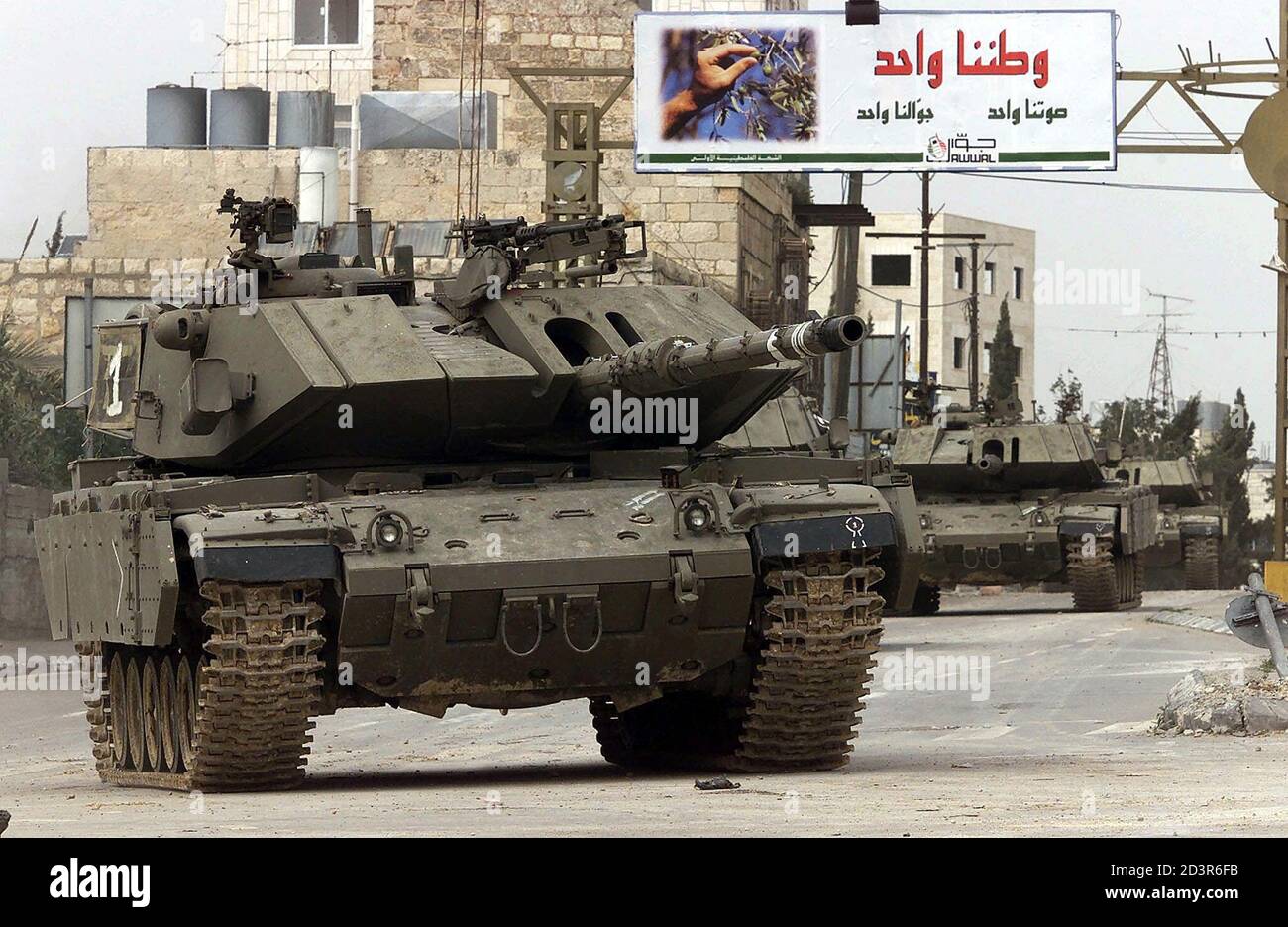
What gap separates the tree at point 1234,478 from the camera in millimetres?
67125

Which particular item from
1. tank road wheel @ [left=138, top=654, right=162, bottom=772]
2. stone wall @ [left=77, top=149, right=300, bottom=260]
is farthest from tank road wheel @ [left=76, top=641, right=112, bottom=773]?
stone wall @ [left=77, top=149, right=300, bottom=260]

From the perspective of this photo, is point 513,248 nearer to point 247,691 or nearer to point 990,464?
point 247,691

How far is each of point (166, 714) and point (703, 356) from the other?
393cm

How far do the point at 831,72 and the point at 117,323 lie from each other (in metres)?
15.6

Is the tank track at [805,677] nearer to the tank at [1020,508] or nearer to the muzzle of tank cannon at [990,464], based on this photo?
the tank at [1020,508]

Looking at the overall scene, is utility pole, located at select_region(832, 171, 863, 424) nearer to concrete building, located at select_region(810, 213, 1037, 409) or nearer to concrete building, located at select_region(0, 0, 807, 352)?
concrete building, located at select_region(0, 0, 807, 352)

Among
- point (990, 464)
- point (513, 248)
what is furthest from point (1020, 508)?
point (513, 248)

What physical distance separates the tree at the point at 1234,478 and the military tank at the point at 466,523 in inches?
1950

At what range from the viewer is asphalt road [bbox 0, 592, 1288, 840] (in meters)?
10.3

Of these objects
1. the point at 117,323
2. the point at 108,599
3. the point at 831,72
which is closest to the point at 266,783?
the point at 108,599

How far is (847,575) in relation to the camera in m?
Answer: 13.6

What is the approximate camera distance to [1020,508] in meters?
34.5

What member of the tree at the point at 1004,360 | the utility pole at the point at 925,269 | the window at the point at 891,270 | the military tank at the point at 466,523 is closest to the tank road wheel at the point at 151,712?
the military tank at the point at 466,523
